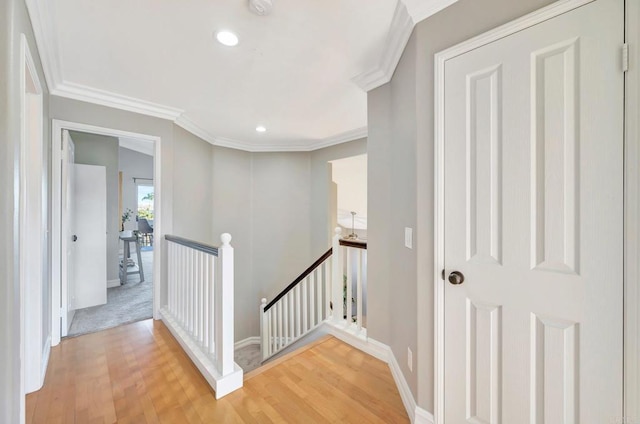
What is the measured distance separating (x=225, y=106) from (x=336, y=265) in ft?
6.96

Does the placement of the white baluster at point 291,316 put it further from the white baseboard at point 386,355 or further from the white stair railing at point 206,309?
the white stair railing at point 206,309

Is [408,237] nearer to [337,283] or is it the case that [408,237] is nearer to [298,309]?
[337,283]

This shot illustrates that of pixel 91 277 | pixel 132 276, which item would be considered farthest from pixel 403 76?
pixel 132 276

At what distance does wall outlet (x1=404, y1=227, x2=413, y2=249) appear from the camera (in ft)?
5.20

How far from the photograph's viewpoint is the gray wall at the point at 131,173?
6.59 m

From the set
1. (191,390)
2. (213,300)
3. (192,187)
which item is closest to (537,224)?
(213,300)

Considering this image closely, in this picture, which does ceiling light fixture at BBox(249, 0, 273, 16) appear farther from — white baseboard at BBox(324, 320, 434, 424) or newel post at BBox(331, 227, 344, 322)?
white baseboard at BBox(324, 320, 434, 424)

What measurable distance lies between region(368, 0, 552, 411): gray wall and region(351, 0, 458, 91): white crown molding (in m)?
0.04

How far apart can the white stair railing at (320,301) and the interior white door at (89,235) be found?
212 cm

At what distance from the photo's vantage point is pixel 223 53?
1.90 meters

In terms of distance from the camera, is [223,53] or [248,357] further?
[248,357]

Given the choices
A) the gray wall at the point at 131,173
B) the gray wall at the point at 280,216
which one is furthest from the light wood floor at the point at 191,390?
the gray wall at the point at 131,173

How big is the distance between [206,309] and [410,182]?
68.2 inches

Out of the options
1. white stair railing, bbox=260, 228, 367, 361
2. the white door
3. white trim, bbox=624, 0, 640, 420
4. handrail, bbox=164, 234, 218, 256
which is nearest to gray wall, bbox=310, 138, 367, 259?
white stair railing, bbox=260, 228, 367, 361
